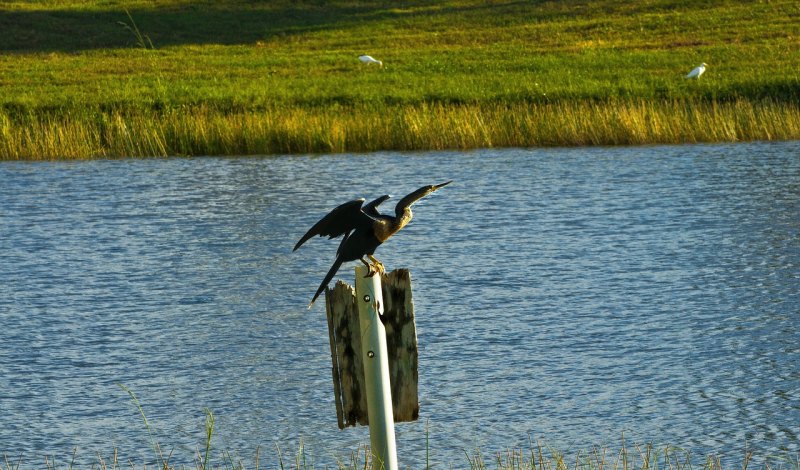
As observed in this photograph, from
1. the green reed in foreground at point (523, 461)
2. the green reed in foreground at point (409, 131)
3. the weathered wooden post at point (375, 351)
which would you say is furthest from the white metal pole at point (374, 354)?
the green reed in foreground at point (409, 131)

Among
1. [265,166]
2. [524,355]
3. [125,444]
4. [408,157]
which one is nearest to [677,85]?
[408,157]

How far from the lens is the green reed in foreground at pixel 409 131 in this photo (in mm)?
23359

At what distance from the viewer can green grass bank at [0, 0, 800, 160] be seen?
23.8 m

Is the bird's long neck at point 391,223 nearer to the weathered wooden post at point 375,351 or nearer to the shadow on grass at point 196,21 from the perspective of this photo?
the weathered wooden post at point 375,351

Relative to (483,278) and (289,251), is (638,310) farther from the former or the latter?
(289,251)

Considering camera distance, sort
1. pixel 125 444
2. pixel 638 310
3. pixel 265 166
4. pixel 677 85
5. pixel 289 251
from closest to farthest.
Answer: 1. pixel 125 444
2. pixel 638 310
3. pixel 289 251
4. pixel 265 166
5. pixel 677 85

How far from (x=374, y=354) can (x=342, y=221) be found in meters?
0.74

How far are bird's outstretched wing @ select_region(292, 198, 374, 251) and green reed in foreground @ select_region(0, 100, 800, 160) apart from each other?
18076 mm

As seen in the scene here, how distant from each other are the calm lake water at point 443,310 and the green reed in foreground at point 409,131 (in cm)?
175

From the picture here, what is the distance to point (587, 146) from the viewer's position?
78.6 feet

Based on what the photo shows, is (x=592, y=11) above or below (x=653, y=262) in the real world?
above

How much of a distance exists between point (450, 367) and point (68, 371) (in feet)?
9.53

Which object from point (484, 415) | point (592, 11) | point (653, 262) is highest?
point (592, 11)

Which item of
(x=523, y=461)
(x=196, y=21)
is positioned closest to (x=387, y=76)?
(x=196, y=21)
